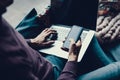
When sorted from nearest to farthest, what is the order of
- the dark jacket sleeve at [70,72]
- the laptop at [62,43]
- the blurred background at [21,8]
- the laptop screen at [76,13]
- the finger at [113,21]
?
the dark jacket sleeve at [70,72]
the laptop at [62,43]
the laptop screen at [76,13]
the finger at [113,21]
the blurred background at [21,8]

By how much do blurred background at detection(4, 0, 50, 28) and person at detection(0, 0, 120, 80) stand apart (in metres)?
1.64

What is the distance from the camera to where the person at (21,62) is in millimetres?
941

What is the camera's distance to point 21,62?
1.00 m

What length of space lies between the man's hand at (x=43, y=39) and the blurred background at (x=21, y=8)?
1.35m

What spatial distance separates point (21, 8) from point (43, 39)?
167cm

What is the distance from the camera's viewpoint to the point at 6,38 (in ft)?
3.24

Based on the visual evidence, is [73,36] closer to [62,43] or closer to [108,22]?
[62,43]

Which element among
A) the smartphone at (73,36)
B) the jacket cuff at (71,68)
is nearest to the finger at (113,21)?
the smartphone at (73,36)

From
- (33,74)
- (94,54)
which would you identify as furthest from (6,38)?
(94,54)

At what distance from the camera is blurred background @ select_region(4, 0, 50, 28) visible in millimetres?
2801

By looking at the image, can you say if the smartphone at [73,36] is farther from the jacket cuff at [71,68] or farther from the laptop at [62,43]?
the jacket cuff at [71,68]

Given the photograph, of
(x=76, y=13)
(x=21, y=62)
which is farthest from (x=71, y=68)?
(x=76, y=13)

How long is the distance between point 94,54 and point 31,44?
355mm

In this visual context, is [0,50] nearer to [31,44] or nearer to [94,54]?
[31,44]
